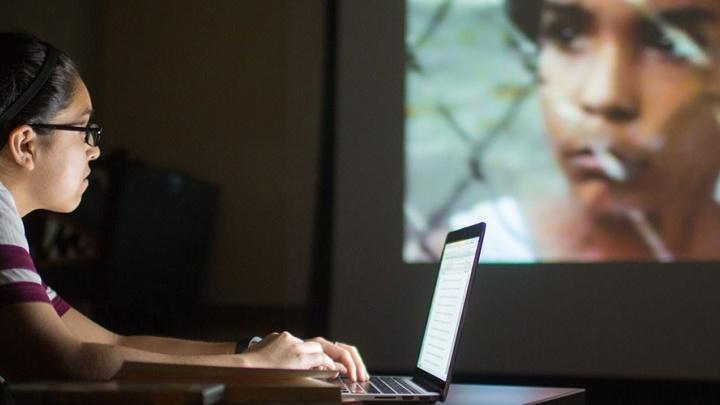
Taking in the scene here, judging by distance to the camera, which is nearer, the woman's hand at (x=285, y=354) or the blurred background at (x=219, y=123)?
the woman's hand at (x=285, y=354)

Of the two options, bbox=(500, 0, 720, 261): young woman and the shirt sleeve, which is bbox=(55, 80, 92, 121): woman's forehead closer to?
the shirt sleeve

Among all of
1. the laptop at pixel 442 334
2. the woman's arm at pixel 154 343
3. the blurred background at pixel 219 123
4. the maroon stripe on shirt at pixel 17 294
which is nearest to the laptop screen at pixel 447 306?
the laptop at pixel 442 334

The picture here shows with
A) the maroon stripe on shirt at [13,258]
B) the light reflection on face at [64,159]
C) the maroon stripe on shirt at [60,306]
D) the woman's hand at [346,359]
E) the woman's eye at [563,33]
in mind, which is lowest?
the woman's hand at [346,359]

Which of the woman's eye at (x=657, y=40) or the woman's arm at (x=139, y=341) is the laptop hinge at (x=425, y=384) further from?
the woman's eye at (x=657, y=40)

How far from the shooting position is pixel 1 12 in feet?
15.6

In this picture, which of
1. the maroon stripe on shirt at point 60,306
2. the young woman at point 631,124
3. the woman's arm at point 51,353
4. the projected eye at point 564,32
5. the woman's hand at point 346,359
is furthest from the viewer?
the projected eye at point 564,32

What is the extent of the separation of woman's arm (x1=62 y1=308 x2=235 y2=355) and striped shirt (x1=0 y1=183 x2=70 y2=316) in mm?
355

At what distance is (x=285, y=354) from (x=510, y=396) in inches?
12.6

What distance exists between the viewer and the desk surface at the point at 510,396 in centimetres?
119

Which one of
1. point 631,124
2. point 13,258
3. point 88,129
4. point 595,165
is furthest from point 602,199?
point 13,258

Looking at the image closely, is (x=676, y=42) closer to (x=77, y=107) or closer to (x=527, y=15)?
(x=527, y=15)

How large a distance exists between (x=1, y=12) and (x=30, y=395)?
4321mm

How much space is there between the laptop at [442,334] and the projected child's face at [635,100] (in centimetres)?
237

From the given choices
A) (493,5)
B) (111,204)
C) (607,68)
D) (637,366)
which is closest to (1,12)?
(111,204)
